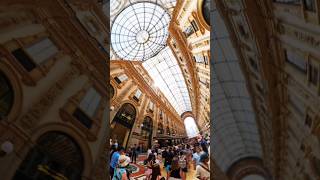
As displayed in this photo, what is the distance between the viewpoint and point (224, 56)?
1.75m

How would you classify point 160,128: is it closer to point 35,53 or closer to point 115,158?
point 115,158

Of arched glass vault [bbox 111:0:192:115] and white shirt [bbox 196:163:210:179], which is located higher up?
arched glass vault [bbox 111:0:192:115]

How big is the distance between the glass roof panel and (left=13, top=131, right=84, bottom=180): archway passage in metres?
0.65

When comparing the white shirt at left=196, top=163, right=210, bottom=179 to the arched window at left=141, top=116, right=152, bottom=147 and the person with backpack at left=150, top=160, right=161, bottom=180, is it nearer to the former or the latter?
the person with backpack at left=150, top=160, right=161, bottom=180

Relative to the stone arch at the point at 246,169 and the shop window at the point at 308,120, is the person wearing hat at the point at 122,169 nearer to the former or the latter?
the stone arch at the point at 246,169

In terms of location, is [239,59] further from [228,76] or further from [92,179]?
[92,179]

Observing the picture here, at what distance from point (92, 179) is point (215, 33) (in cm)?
117

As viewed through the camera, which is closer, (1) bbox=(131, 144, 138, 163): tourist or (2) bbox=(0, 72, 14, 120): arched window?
(2) bbox=(0, 72, 14, 120): arched window

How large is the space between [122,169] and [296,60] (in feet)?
10.6

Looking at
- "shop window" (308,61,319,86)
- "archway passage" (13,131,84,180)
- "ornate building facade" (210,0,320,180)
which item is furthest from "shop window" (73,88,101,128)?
"shop window" (308,61,319,86)

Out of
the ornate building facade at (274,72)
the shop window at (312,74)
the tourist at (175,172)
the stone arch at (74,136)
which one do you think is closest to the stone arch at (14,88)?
the stone arch at (74,136)

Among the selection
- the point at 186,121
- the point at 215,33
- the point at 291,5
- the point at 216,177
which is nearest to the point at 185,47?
the point at 215,33

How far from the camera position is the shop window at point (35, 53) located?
110 centimetres

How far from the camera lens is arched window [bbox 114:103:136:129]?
1.56 m
